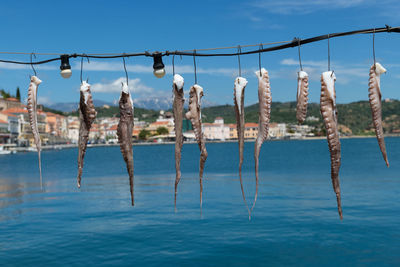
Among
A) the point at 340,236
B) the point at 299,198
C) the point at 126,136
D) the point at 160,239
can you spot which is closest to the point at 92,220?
the point at 160,239

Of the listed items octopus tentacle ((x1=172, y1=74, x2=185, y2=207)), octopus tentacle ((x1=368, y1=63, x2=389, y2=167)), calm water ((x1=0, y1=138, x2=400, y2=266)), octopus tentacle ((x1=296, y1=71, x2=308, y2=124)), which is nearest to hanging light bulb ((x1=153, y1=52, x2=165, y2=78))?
octopus tentacle ((x1=172, y1=74, x2=185, y2=207))

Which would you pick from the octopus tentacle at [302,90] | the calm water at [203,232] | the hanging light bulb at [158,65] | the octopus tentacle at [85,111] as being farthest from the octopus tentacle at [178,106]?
the calm water at [203,232]

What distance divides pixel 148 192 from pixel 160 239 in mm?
19810

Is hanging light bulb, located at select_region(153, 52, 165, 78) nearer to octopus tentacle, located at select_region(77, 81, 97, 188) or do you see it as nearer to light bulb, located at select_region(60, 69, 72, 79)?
octopus tentacle, located at select_region(77, 81, 97, 188)

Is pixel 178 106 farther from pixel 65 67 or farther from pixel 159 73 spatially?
pixel 65 67

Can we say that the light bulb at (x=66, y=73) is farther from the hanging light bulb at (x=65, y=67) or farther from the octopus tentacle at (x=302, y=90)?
the octopus tentacle at (x=302, y=90)

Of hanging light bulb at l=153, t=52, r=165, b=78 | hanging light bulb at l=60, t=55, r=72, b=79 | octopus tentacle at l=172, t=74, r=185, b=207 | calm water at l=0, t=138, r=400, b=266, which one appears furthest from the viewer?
calm water at l=0, t=138, r=400, b=266

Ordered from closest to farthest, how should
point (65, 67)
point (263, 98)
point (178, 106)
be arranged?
point (263, 98) → point (178, 106) → point (65, 67)

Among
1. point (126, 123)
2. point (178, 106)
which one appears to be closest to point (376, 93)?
point (178, 106)

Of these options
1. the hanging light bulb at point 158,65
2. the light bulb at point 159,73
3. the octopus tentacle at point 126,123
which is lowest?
the octopus tentacle at point 126,123

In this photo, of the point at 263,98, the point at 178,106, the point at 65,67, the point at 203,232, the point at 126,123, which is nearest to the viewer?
the point at 263,98

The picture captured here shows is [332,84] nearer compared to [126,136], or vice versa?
[332,84]

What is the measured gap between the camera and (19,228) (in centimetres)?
2338

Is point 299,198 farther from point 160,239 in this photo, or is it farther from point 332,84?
point 332,84
